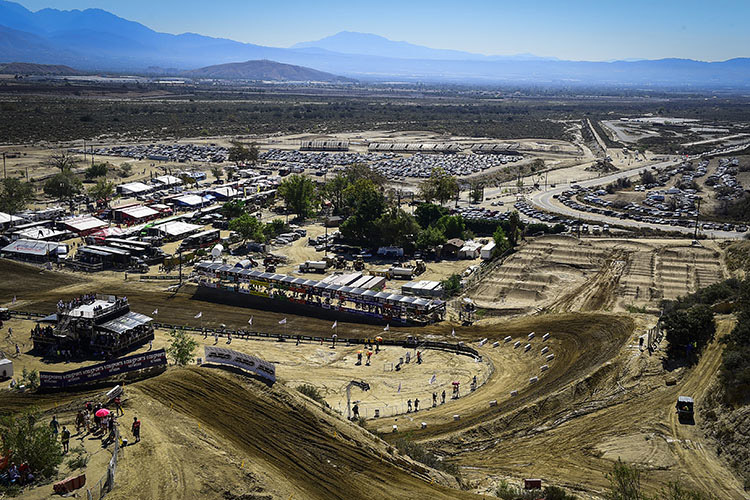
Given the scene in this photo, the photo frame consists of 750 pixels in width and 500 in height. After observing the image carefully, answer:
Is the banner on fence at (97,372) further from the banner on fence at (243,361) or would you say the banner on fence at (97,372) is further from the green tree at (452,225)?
the green tree at (452,225)

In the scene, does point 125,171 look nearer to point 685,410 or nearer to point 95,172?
point 95,172

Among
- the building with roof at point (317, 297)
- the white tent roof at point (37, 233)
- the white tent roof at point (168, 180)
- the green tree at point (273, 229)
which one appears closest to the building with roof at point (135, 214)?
the white tent roof at point (37, 233)

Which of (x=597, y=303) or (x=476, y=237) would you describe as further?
(x=476, y=237)

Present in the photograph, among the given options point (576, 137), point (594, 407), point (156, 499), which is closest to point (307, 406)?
point (156, 499)

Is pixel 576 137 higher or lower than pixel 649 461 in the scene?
higher

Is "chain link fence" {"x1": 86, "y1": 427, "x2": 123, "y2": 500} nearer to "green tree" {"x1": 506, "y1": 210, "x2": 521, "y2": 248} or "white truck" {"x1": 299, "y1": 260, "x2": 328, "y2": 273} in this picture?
"white truck" {"x1": 299, "y1": 260, "x2": 328, "y2": 273}

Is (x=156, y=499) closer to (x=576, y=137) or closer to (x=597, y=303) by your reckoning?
(x=597, y=303)

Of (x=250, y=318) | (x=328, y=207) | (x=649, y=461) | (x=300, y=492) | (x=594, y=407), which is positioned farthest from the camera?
(x=328, y=207)
